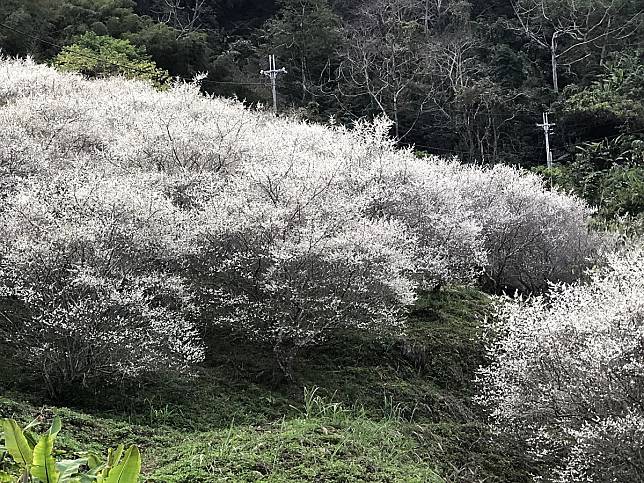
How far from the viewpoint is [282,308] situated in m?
9.06

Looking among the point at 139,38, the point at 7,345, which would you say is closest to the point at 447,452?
the point at 7,345

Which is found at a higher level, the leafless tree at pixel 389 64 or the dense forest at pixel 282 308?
the leafless tree at pixel 389 64

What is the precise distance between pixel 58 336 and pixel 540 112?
87.9ft

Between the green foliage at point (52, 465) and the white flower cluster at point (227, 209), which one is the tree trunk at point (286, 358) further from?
the green foliage at point (52, 465)

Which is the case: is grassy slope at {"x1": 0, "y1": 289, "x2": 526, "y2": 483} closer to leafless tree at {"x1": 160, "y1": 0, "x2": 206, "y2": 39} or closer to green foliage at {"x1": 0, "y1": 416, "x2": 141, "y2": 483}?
green foliage at {"x1": 0, "y1": 416, "x2": 141, "y2": 483}

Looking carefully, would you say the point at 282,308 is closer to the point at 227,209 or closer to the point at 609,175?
the point at 227,209

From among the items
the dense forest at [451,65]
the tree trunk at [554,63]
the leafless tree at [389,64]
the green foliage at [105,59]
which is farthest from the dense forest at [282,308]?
the tree trunk at [554,63]

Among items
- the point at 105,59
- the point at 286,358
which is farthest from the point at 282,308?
the point at 105,59

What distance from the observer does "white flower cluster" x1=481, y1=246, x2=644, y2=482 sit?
267 inches

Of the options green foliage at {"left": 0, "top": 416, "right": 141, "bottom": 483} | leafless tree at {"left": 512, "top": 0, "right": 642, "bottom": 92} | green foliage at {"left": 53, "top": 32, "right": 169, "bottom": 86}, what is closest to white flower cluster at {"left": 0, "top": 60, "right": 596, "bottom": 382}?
green foliage at {"left": 53, "top": 32, "right": 169, "bottom": 86}

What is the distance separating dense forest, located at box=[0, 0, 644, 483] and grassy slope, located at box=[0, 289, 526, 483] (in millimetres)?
36

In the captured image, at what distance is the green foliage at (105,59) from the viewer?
20.0 meters

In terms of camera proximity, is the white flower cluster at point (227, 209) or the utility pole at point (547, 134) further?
the utility pole at point (547, 134)

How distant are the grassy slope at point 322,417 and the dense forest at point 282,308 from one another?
0.04 m
